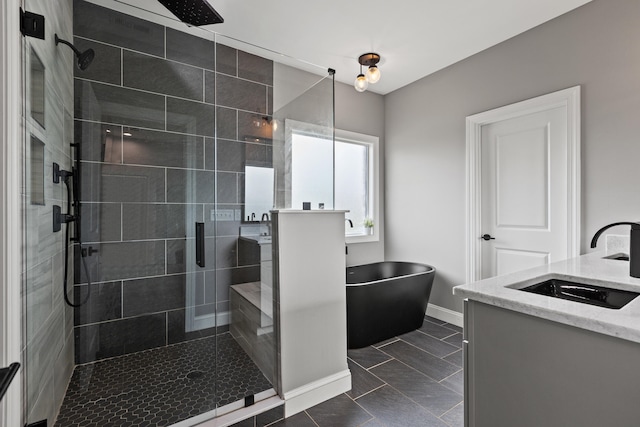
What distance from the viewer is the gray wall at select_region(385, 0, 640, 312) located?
2.05 metres

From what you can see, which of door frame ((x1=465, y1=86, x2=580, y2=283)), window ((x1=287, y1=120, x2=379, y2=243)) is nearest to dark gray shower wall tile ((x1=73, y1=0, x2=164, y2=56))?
window ((x1=287, y1=120, x2=379, y2=243))

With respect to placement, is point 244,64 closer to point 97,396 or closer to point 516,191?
point 97,396

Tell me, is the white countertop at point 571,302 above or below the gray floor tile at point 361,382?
above

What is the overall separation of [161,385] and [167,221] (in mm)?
1000

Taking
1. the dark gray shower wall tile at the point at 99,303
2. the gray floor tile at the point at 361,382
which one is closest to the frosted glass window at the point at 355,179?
the gray floor tile at the point at 361,382

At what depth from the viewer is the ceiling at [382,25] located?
220 cm

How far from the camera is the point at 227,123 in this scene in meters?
2.27

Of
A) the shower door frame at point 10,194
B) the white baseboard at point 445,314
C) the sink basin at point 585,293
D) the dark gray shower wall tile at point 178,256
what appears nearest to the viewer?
the shower door frame at point 10,194

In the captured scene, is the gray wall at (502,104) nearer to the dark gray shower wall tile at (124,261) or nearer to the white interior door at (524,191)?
the white interior door at (524,191)

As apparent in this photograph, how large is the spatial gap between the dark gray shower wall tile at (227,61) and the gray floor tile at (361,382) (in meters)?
2.51

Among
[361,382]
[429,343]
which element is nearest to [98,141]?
[361,382]

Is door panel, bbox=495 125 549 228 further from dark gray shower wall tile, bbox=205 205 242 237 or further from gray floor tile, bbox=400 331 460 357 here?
dark gray shower wall tile, bbox=205 205 242 237

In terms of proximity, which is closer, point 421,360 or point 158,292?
point 158,292

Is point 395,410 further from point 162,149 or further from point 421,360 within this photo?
point 162,149
